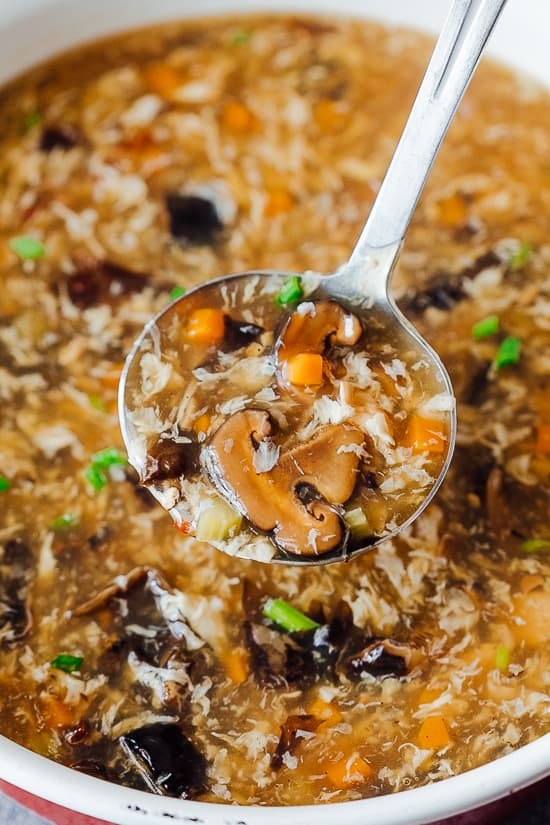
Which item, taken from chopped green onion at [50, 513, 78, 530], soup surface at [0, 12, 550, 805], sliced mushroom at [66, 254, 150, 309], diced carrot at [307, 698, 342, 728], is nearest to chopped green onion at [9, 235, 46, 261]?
soup surface at [0, 12, 550, 805]

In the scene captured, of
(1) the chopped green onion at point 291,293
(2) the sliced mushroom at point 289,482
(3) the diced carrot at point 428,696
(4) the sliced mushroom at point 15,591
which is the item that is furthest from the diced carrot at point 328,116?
(3) the diced carrot at point 428,696

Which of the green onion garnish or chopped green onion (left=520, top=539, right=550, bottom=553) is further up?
chopped green onion (left=520, top=539, right=550, bottom=553)

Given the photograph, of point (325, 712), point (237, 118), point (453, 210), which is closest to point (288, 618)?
point (325, 712)

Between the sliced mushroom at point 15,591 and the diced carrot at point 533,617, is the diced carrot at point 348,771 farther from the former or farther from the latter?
the sliced mushroom at point 15,591

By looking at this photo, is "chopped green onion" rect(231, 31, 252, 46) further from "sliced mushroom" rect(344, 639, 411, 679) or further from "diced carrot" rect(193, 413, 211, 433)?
"sliced mushroom" rect(344, 639, 411, 679)

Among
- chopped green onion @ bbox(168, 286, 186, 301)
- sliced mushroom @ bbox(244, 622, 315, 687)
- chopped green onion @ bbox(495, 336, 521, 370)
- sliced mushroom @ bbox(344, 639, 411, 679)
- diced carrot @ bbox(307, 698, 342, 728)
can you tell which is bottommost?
diced carrot @ bbox(307, 698, 342, 728)

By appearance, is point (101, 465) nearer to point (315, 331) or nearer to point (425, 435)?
point (315, 331)
